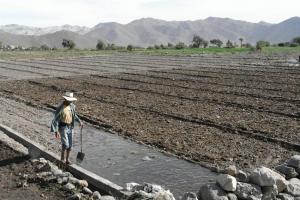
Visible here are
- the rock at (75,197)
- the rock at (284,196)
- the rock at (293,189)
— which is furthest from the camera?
the rock at (75,197)

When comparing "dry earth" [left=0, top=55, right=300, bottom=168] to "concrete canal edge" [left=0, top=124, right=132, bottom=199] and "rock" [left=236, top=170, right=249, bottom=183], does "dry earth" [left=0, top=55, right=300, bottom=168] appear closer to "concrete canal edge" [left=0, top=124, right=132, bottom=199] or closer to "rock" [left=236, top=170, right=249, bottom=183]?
"concrete canal edge" [left=0, top=124, right=132, bottom=199]

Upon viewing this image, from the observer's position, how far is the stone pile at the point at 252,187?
281 inches

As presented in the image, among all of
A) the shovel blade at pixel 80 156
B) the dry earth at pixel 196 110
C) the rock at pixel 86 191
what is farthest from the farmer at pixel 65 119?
the dry earth at pixel 196 110

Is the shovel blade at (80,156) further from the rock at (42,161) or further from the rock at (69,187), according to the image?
the rock at (69,187)

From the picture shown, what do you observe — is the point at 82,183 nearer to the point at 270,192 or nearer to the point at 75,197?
the point at 75,197

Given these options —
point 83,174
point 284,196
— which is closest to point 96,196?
point 83,174

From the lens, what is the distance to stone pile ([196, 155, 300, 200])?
7137 millimetres

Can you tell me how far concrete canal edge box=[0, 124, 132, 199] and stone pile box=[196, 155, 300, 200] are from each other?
141 cm

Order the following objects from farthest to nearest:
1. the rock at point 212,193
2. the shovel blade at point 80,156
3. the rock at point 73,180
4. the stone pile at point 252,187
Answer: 1. the shovel blade at point 80,156
2. the rock at point 73,180
3. the stone pile at point 252,187
4. the rock at point 212,193

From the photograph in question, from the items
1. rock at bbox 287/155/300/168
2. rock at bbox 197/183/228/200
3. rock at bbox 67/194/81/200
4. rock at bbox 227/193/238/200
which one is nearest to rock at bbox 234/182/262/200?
rock at bbox 227/193/238/200

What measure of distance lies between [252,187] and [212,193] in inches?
26.4

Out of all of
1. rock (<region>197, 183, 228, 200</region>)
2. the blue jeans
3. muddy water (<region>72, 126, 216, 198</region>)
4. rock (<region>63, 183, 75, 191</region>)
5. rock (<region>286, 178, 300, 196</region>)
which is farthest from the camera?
the blue jeans

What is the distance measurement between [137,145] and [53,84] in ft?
51.9

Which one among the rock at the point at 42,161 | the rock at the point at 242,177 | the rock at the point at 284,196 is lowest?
the rock at the point at 42,161
